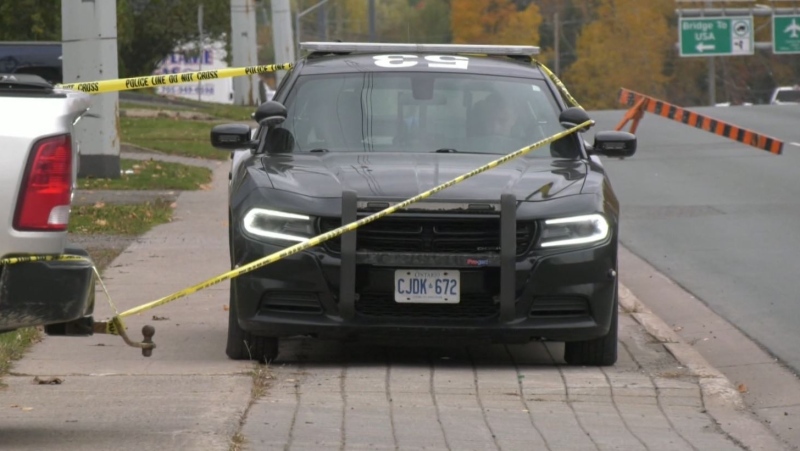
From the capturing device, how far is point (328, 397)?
6.79 metres

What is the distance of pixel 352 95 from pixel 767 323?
298cm

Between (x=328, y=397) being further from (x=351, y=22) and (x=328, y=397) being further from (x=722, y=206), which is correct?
(x=351, y=22)

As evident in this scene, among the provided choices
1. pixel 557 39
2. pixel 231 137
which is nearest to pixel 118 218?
pixel 231 137

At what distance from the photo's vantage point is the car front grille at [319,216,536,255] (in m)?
7.23

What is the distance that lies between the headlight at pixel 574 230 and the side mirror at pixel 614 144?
1.14m

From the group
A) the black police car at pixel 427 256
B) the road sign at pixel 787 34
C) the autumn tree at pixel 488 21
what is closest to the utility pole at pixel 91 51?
the black police car at pixel 427 256

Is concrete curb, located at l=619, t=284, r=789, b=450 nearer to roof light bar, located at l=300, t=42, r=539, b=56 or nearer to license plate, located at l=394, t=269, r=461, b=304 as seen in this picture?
license plate, located at l=394, t=269, r=461, b=304

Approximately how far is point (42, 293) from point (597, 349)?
3.26 metres

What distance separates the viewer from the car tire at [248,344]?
7586 mm

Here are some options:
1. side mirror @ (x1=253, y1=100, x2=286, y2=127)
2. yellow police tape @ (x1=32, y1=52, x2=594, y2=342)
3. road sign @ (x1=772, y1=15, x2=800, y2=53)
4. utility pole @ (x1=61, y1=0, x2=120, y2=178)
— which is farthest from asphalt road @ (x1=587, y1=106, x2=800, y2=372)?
road sign @ (x1=772, y1=15, x2=800, y2=53)

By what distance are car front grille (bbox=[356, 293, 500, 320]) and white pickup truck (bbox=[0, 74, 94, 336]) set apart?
2102 millimetres

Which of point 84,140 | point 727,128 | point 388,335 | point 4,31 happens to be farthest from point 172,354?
point 4,31

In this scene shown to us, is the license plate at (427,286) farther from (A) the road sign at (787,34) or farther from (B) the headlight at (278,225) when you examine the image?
(A) the road sign at (787,34)

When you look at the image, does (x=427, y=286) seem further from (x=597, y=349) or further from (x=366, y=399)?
(x=597, y=349)
